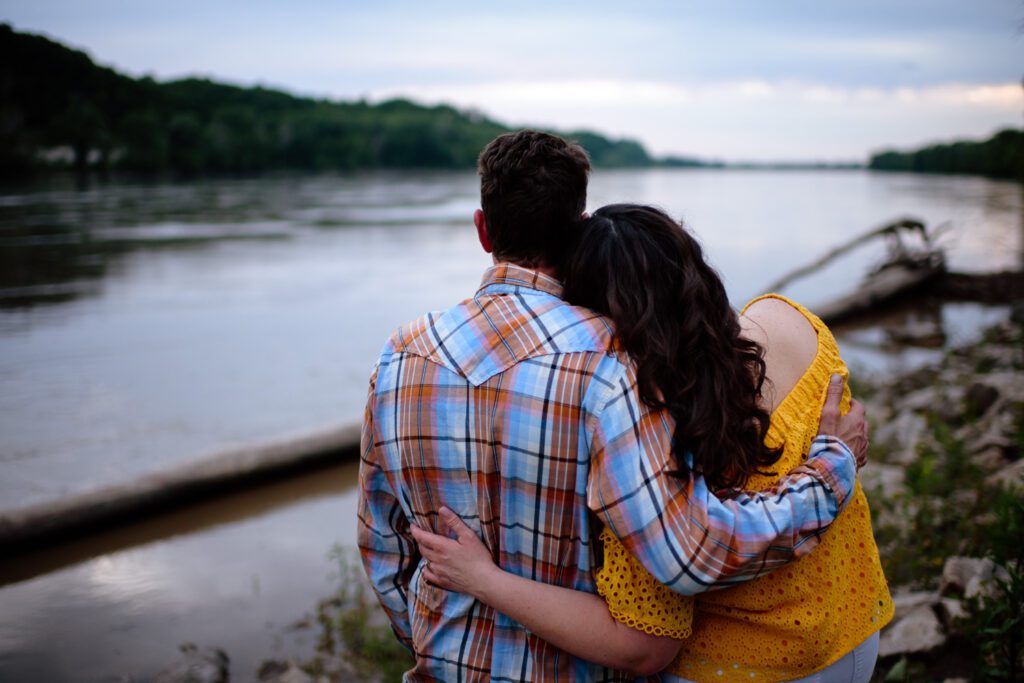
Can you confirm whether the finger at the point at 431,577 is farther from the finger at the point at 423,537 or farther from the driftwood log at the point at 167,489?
Result: the driftwood log at the point at 167,489

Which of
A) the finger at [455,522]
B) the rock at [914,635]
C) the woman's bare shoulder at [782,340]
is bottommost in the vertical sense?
the rock at [914,635]

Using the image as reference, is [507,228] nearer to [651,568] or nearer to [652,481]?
[652,481]

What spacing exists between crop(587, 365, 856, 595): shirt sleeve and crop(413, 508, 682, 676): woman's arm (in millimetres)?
196

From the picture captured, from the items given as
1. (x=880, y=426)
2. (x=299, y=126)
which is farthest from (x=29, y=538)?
(x=299, y=126)

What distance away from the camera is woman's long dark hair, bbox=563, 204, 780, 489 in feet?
5.45

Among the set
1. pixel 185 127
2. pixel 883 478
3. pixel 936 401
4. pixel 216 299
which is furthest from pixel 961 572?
pixel 185 127

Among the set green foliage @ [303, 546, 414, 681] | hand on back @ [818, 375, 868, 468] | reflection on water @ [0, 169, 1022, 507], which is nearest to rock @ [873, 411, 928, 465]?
reflection on water @ [0, 169, 1022, 507]

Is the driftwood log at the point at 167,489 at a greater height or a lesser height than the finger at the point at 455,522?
lesser

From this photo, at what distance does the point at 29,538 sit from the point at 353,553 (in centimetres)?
228

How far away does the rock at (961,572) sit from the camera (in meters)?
3.58

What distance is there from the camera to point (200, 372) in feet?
34.5

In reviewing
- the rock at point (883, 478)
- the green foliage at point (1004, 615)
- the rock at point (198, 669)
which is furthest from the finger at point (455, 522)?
the rock at point (883, 478)

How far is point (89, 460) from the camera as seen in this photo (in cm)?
739

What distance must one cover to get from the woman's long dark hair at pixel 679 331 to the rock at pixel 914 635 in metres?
2.09
